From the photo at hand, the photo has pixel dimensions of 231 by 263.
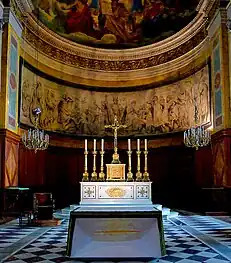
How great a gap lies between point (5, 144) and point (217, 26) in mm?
9316

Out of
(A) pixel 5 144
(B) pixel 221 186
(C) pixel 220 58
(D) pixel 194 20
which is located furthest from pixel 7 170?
(D) pixel 194 20

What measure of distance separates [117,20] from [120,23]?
0.22 meters

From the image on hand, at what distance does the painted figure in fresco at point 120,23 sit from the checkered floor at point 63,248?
41.0 feet

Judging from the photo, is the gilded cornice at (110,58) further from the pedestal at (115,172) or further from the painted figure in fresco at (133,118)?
the pedestal at (115,172)

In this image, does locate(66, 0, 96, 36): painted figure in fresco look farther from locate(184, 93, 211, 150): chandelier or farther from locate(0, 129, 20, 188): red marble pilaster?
locate(184, 93, 211, 150): chandelier

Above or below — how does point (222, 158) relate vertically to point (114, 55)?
below

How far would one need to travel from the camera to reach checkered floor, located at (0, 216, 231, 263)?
6484 millimetres

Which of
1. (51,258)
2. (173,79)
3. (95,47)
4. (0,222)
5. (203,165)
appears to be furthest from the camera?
(95,47)

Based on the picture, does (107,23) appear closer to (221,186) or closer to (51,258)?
(221,186)

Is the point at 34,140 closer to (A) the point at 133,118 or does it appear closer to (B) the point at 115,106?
(B) the point at 115,106

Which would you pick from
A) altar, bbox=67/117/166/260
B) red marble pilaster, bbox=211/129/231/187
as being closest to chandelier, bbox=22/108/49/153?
red marble pilaster, bbox=211/129/231/187

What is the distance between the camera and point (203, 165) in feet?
54.8

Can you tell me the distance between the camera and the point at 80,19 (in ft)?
64.6

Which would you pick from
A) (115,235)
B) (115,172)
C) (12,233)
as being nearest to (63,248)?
(115,235)
